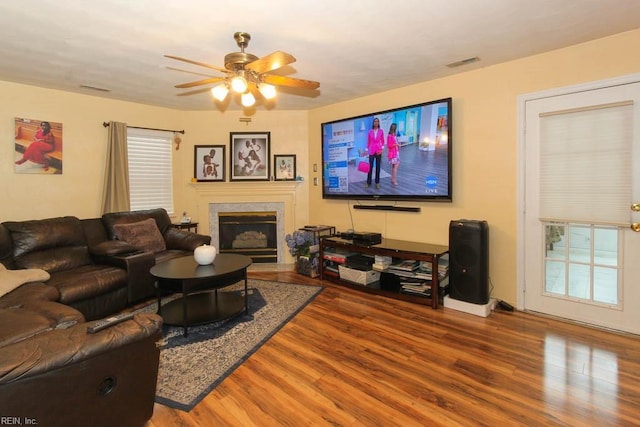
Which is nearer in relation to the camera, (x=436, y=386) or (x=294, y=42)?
(x=436, y=386)

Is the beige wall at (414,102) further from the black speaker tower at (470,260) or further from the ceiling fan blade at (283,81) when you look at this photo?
the ceiling fan blade at (283,81)

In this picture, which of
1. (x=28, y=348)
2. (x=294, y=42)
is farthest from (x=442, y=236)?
(x=28, y=348)

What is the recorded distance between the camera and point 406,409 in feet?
6.28

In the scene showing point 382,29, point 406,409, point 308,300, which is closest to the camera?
point 406,409

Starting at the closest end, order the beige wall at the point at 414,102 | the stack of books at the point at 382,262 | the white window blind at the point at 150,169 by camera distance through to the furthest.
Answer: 1. the beige wall at the point at 414,102
2. the stack of books at the point at 382,262
3. the white window blind at the point at 150,169

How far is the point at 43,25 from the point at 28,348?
2418mm

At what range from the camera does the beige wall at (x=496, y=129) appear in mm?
2869

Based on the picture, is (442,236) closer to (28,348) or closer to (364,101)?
(364,101)

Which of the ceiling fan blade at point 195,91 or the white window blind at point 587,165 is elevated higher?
the ceiling fan blade at point 195,91

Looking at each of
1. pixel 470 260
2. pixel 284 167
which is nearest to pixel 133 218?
pixel 284 167

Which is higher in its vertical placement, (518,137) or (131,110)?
(131,110)

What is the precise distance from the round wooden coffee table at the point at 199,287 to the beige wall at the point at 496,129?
2.21 meters

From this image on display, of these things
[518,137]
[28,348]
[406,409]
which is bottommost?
[406,409]

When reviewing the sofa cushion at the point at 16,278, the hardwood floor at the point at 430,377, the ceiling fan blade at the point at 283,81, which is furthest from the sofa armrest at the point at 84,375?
the ceiling fan blade at the point at 283,81
